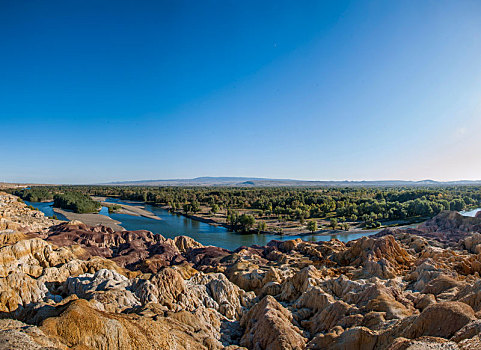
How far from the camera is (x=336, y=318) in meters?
15.5

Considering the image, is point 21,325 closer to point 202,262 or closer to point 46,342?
point 46,342

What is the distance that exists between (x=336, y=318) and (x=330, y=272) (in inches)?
457

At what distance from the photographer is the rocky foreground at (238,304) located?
33.4ft

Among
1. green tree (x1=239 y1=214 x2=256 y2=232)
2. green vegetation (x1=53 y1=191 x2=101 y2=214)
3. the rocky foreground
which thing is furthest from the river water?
the rocky foreground

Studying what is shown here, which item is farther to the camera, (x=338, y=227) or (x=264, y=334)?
(x=338, y=227)

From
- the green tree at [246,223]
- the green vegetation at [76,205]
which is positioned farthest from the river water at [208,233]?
the green vegetation at [76,205]

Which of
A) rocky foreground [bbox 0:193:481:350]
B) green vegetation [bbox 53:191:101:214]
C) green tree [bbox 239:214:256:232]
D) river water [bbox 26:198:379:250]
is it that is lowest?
river water [bbox 26:198:379:250]

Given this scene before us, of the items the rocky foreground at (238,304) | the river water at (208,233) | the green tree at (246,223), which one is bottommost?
the river water at (208,233)

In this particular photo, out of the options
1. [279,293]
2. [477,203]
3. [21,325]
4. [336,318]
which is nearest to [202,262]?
[279,293]

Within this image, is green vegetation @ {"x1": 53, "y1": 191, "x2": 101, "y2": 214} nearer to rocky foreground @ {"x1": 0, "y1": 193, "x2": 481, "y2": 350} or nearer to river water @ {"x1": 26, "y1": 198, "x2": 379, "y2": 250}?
river water @ {"x1": 26, "y1": 198, "x2": 379, "y2": 250}

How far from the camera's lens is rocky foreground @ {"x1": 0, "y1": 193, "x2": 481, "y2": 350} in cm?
1017

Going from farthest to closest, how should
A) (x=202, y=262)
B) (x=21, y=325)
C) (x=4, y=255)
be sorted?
1. (x=202, y=262)
2. (x=4, y=255)
3. (x=21, y=325)

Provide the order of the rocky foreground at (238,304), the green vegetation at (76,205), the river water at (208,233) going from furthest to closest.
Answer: the green vegetation at (76,205), the river water at (208,233), the rocky foreground at (238,304)

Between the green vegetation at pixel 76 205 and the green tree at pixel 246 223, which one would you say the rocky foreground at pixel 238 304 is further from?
the green vegetation at pixel 76 205
